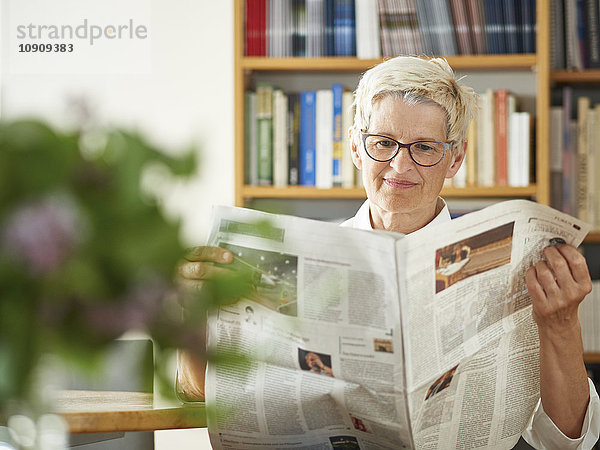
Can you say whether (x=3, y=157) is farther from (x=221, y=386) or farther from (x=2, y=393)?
(x=221, y=386)


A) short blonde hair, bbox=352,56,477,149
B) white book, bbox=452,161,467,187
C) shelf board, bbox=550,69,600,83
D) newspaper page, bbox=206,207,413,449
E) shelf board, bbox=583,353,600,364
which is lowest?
shelf board, bbox=583,353,600,364

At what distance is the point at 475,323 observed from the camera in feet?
3.38

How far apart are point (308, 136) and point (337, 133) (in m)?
0.09

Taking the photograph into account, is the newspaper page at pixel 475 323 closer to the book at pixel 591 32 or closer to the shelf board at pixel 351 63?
the shelf board at pixel 351 63

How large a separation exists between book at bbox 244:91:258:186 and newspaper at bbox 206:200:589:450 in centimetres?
123

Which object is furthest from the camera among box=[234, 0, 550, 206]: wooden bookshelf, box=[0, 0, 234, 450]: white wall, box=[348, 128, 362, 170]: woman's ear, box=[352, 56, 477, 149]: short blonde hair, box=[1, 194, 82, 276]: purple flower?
box=[0, 0, 234, 450]: white wall

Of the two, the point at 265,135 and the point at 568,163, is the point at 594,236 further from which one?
the point at 265,135

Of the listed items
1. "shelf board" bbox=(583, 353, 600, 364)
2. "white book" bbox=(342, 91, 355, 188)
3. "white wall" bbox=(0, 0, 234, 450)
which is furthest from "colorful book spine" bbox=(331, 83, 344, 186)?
"shelf board" bbox=(583, 353, 600, 364)

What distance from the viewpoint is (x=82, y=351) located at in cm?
24

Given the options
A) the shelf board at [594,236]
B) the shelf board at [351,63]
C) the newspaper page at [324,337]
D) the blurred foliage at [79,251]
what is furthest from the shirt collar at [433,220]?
the blurred foliage at [79,251]

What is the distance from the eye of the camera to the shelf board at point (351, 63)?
2.11 metres

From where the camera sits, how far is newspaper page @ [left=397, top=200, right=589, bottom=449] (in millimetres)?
927

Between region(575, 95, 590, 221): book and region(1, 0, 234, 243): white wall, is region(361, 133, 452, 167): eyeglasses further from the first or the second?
region(1, 0, 234, 243): white wall

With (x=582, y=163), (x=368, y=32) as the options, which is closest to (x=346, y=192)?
(x=368, y=32)
